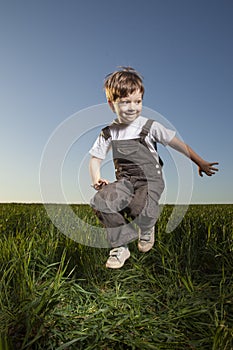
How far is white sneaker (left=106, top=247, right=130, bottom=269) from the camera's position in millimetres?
1965

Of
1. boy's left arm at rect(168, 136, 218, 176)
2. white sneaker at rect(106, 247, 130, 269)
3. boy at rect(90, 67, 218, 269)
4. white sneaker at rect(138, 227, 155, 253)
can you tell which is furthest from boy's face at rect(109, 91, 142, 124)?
white sneaker at rect(106, 247, 130, 269)

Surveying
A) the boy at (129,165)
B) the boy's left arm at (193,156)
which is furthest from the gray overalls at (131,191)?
the boy's left arm at (193,156)

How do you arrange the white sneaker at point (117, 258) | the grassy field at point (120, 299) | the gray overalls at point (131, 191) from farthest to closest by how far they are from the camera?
the grassy field at point (120, 299) → the white sneaker at point (117, 258) → the gray overalls at point (131, 191)

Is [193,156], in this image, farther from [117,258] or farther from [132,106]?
[117,258]

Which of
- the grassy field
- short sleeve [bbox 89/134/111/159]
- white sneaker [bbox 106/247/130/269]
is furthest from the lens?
the grassy field

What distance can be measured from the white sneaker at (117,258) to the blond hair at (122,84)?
728mm

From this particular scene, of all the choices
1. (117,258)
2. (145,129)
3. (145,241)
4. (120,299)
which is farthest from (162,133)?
(120,299)

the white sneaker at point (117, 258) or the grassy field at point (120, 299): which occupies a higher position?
the white sneaker at point (117, 258)

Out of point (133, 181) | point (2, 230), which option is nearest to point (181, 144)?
point (133, 181)

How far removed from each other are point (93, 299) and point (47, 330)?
0.63m

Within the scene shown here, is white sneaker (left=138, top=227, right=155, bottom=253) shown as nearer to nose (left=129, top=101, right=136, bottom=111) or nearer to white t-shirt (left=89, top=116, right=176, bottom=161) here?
white t-shirt (left=89, top=116, right=176, bottom=161)

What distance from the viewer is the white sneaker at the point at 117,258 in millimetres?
1965

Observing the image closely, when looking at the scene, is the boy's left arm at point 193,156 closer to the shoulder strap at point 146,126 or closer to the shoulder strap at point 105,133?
the shoulder strap at point 146,126

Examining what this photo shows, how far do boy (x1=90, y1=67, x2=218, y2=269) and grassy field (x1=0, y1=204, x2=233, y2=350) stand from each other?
2.25 feet
